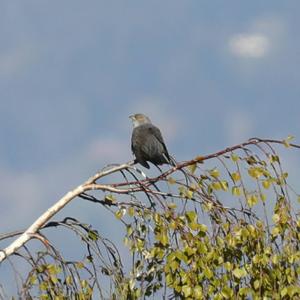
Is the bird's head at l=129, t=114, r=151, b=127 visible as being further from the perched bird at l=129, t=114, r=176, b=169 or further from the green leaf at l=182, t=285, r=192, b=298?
the green leaf at l=182, t=285, r=192, b=298

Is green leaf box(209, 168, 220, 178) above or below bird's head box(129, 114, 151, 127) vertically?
below

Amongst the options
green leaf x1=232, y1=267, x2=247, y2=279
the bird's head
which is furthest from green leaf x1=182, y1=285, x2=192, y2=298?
the bird's head

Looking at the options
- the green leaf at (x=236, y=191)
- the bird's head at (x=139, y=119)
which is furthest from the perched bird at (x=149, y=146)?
the green leaf at (x=236, y=191)

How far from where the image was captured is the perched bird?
10414 millimetres

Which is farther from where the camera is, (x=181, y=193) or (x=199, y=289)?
(x=181, y=193)

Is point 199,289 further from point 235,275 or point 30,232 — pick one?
point 30,232

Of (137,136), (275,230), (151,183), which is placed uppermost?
(137,136)

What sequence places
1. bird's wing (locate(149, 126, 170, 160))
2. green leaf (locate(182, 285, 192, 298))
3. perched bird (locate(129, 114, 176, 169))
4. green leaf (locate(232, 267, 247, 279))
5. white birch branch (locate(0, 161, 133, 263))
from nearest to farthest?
green leaf (locate(182, 285, 192, 298)), green leaf (locate(232, 267, 247, 279)), white birch branch (locate(0, 161, 133, 263)), perched bird (locate(129, 114, 176, 169)), bird's wing (locate(149, 126, 170, 160))

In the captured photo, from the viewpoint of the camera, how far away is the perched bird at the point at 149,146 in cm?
1041

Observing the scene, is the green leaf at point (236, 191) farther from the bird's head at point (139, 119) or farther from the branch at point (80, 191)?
the bird's head at point (139, 119)

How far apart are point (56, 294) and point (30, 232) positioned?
2.94ft

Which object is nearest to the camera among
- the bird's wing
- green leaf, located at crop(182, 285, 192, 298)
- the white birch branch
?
green leaf, located at crop(182, 285, 192, 298)

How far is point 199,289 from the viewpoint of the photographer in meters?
7.00

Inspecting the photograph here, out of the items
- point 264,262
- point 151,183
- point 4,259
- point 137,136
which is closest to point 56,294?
point 4,259
